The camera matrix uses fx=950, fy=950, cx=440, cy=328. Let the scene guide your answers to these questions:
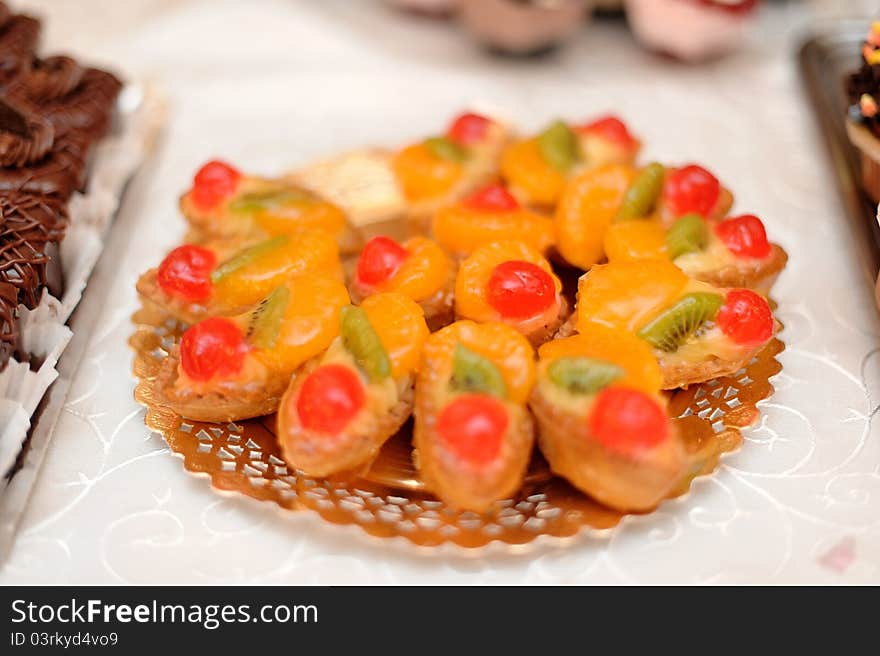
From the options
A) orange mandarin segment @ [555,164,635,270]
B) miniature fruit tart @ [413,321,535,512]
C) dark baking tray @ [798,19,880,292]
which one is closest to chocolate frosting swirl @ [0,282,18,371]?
miniature fruit tart @ [413,321,535,512]

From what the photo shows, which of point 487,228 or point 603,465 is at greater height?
point 487,228

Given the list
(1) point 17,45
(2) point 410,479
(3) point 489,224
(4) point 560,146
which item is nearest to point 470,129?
(4) point 560,146

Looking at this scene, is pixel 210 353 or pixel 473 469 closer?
pixel 473 469

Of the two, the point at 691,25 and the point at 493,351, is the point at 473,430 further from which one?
the point at 691,25

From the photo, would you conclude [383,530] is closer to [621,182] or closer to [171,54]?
[621,182]

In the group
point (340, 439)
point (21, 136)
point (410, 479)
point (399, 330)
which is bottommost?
point (410, 479)

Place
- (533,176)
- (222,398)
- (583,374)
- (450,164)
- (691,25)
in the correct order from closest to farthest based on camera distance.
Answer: (583,374) → (222,398) → (533,176) → (450,164) → (691,25)

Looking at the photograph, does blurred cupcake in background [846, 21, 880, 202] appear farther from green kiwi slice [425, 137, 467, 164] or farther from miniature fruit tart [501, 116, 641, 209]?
green kiwi slice [425, 137, 467, 164]
